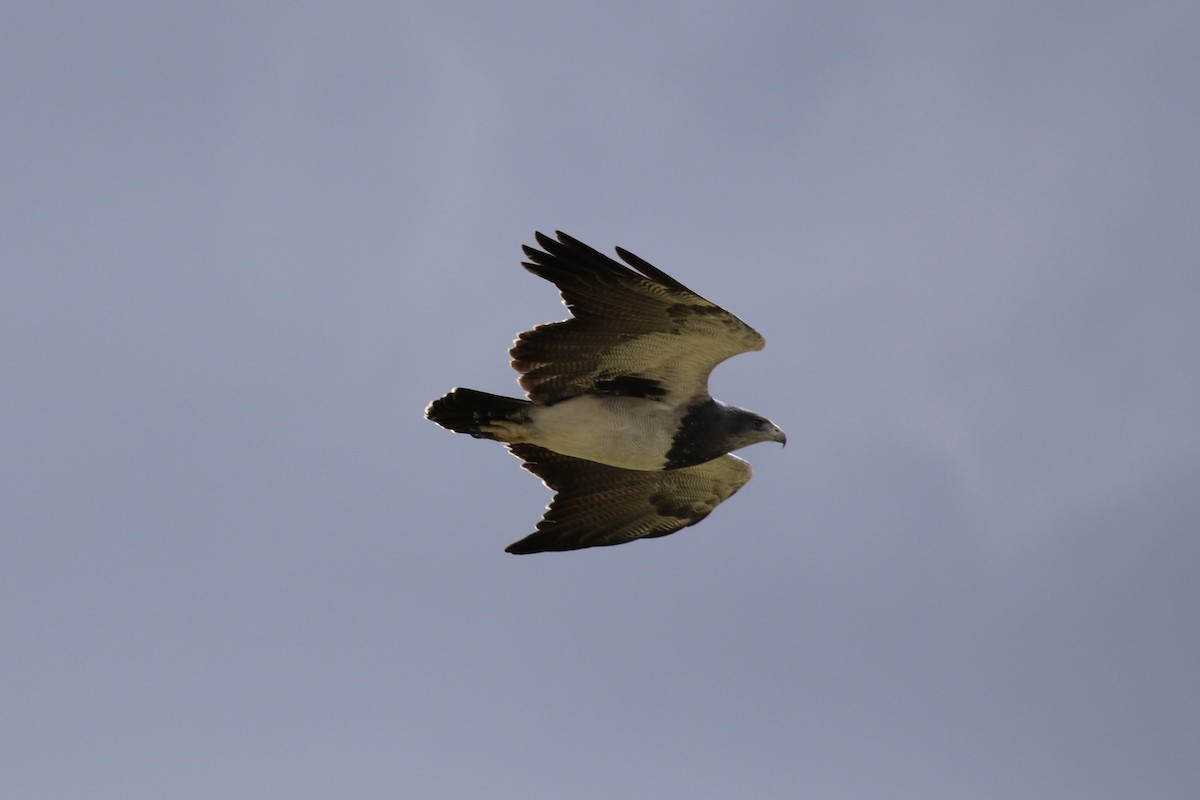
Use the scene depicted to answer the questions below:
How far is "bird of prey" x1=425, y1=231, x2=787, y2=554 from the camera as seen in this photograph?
1162cm

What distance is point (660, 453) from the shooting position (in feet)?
41.1

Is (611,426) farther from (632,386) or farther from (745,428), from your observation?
(745,428)

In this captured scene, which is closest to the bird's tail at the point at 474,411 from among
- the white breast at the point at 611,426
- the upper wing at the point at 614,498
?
the white breast at the point at 611,426

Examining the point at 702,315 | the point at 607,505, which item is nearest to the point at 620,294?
the point at 702,315

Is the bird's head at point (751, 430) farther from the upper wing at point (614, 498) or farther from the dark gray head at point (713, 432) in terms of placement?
the upper wing at point (614, 498)

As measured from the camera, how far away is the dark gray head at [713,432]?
12.6m

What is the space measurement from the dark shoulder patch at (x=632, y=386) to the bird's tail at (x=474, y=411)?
0.72 metres

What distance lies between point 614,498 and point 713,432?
1.57 m

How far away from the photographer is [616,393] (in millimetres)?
12555

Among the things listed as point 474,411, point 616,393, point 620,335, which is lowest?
point 474,411

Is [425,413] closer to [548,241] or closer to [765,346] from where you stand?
[548,241]

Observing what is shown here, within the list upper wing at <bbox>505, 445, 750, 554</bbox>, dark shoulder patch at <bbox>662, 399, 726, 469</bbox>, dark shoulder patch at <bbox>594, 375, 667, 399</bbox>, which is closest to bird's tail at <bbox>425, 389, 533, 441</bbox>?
dark shoulder patch at <bbox>594, 375, 667, 399</bbox>

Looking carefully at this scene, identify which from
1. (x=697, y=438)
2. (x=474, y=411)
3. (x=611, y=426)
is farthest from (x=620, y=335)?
(x=474, y=411)

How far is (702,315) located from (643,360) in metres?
0.89
